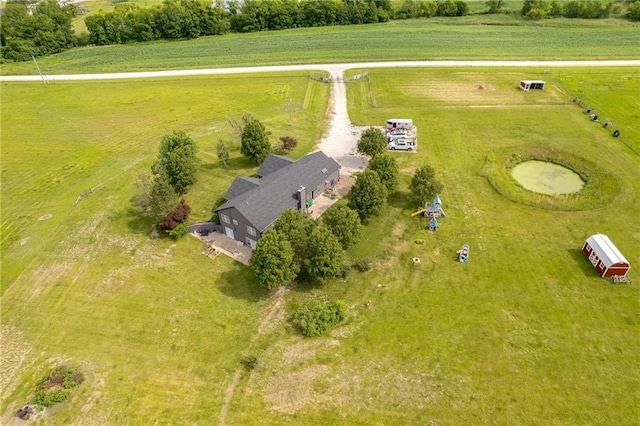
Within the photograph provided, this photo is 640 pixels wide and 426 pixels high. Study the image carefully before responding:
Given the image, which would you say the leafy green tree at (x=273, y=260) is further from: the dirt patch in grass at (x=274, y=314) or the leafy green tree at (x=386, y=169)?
the leafy green tree at (x=386, y=169)

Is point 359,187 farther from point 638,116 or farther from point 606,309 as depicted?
point 638,116

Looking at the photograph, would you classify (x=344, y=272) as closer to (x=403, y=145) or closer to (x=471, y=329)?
(x=471, y=329)

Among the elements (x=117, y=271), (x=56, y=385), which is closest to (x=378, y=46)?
(x=117, y=271)

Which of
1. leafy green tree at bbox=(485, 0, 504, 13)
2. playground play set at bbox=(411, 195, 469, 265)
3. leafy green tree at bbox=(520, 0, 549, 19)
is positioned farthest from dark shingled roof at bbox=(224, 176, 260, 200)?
leafy green tree at bbox=(485, 0, 504, 13)

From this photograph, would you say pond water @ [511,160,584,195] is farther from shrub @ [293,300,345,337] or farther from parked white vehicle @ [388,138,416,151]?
shrub @ [293,300,345,337]

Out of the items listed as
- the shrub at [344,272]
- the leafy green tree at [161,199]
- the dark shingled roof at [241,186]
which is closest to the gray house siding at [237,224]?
the dark shingled roof at [241,186]

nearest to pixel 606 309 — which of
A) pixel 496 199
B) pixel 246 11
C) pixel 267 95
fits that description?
pixel 496 199
